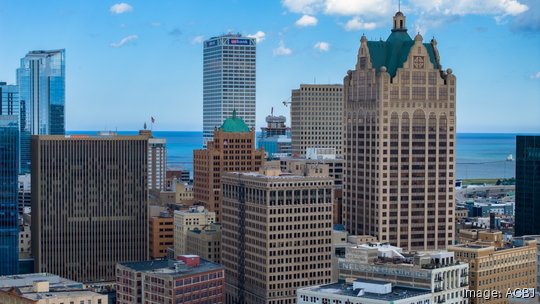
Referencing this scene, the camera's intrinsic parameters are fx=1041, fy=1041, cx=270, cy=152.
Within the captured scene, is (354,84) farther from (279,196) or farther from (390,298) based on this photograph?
(390,298)

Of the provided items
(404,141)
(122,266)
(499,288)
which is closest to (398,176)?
(404,141)

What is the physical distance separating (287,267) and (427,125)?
Answer: 121 feet

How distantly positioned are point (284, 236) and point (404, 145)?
92.1 ft

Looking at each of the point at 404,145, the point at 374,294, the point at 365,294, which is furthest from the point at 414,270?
the point at 404,145

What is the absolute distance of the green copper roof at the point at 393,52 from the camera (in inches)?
7495

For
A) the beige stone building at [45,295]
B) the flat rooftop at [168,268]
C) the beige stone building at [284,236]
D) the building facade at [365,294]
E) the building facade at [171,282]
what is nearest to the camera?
the building facade at [365,294]

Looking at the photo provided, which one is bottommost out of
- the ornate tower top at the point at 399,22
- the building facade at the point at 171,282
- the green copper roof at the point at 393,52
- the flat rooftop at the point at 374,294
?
the building facade at the point at 171,282

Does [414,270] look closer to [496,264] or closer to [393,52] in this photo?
[496,264]

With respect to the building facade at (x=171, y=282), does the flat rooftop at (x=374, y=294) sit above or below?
above

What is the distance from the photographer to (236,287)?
19162cm

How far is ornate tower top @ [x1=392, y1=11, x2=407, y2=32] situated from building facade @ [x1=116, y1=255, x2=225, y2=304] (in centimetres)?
5954

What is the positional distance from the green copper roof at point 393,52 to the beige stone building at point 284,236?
920 inches

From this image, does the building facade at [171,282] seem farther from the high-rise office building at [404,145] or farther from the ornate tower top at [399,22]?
the ornate tower top at [399,22]

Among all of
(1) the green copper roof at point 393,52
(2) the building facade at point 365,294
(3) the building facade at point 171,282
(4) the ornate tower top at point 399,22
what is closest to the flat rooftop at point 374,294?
(2) the building facade at point 365,294
